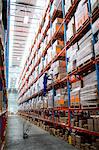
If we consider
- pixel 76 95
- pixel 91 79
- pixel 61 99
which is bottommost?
pixel 61 99

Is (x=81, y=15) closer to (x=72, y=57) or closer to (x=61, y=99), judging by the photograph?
(x=72, y=57)

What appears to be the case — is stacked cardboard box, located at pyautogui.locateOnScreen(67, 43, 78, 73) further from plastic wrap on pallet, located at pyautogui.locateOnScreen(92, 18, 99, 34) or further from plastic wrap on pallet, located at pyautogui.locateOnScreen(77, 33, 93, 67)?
plastic wrap on pallet, located at pyautogui.locateOnScreen(92, 18, 99, 34)

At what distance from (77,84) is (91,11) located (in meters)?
2.08

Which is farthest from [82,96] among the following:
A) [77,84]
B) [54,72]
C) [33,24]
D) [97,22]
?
[33,24]

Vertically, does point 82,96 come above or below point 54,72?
below

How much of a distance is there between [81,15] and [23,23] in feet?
41.7

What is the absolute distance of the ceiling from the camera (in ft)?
47.7

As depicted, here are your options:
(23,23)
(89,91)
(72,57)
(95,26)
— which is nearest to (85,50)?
(95,26)

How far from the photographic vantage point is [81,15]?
18.1ft

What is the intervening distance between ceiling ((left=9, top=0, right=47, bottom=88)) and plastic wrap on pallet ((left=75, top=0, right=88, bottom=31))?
630cm

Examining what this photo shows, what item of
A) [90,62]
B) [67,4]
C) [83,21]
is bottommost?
[90,62]

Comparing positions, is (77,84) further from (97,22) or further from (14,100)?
(14,100)

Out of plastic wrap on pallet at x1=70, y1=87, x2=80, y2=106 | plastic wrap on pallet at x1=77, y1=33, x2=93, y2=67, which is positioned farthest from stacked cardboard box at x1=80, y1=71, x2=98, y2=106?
plastic wrap on pallet at x1=77, y1=33, x2=93, y2=67

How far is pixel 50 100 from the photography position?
8336mm
